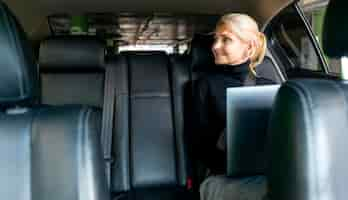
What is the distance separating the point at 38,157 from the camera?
1232 millimetres

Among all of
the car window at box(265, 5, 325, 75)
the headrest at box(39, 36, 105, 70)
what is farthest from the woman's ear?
the headrest at box(39, 36, 105, 70)

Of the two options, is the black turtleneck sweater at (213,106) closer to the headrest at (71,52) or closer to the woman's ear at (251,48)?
the woman's ear at (251,48)

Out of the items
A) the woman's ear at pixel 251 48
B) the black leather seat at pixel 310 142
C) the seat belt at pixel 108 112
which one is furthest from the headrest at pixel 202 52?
the black leather seat at pixel 310 142

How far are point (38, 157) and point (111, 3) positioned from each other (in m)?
2.24

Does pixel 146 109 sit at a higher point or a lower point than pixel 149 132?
higher

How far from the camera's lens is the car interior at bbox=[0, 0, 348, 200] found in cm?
110

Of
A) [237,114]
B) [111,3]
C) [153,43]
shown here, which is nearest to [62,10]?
[111,3]

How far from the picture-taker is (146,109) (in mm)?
2545

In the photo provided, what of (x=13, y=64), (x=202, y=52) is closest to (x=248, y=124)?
(x=13, y=64)

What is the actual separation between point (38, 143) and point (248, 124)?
2.13 feet

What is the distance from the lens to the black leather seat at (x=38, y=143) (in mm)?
1206

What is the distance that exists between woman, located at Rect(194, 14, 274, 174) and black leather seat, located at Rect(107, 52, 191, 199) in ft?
0.94

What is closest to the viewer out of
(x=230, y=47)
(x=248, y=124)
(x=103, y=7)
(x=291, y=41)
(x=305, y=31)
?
(x=248, y=124)

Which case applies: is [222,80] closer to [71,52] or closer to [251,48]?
[251,48]
